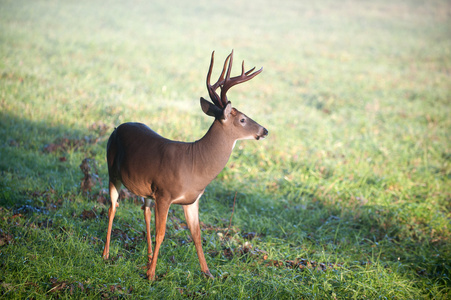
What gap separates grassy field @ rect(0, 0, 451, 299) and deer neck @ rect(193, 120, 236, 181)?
109 cm

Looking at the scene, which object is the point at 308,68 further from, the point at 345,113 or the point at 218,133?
the point at 218,133

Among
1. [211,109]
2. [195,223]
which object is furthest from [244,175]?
[211,109]

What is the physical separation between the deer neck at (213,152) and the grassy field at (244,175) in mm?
1087

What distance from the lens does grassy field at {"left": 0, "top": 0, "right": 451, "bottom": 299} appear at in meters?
4.06

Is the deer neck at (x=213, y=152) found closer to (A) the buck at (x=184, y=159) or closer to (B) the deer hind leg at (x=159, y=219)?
(A) the buck at (x=184, y=159)

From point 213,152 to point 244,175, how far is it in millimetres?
3410

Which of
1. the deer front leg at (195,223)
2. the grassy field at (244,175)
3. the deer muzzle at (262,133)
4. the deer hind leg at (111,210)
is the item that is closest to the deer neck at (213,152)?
the deer muzzle at (262,133)

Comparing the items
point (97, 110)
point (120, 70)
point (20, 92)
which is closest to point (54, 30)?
point (120, 70)

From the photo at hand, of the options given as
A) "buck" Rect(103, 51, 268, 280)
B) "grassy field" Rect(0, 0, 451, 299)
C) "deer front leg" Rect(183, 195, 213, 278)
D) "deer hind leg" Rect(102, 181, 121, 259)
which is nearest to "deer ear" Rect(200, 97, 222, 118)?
"buck" Rect(103, 51, 268, 280)

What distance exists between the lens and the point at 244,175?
23.2 feet

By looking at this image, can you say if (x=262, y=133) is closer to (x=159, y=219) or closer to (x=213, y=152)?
(x=213, y=152)

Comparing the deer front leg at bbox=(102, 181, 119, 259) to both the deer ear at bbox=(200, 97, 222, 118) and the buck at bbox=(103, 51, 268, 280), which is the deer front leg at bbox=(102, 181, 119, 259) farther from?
the deer ear at bbox=(200, 97, 222, 118)

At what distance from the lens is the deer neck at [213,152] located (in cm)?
369

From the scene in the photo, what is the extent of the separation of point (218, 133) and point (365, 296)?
2.23 meters
